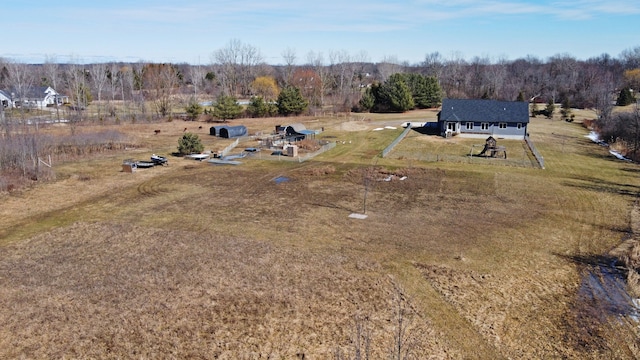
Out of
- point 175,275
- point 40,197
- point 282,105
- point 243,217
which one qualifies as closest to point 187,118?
point 282,105

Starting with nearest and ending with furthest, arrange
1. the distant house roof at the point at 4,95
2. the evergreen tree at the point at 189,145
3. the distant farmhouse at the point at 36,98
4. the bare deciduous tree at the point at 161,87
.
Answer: the evergreen tree at the point at 189,145 → the bare deciduous tree at the point at 161,87 → the distant farmhouse at the point at 36,98 → the distant house roof at the point at 4,95

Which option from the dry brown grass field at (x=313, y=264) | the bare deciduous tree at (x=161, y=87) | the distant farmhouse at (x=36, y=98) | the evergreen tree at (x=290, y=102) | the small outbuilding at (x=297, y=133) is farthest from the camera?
the distant farmhouse at (x=36, y=98)

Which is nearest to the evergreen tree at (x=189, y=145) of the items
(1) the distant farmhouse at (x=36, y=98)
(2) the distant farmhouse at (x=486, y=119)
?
(2) the distant farmhouse at (x=486, y=119)

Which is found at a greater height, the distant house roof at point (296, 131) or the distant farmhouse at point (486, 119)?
the distant farmhouse at point (486, 119)

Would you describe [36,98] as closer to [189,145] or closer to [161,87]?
[161,87]

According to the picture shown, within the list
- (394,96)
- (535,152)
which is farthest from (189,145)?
(394,96)

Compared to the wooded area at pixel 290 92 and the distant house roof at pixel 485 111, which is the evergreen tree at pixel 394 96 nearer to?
the wooded area at pixel 290 92

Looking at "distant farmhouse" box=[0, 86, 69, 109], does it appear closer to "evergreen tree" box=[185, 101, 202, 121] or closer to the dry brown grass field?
"evergreen tree" box=[185, 101, 202, 121]

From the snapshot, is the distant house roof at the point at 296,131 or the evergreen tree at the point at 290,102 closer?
the distant house roof at the point at 296,131
